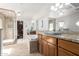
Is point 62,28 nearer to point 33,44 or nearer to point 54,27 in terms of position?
point 54,27

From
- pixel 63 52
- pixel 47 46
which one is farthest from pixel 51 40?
pixel 63 52

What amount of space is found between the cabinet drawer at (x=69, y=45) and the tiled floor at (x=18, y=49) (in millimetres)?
534

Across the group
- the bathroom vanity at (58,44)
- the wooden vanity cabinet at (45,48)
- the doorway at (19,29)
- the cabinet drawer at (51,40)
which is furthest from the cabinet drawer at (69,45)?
the doorway at (19,29)

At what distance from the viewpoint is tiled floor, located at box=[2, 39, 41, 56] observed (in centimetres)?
213

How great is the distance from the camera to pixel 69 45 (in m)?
1.96

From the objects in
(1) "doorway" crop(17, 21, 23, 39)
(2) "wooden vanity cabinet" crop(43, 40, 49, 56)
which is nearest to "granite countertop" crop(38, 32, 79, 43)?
(2) "wooden vanity cabinet" crop(43, 40, 49, 56)

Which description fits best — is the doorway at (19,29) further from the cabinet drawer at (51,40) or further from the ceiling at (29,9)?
the cabinet drawer at (51,40)

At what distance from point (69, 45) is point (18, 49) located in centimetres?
89

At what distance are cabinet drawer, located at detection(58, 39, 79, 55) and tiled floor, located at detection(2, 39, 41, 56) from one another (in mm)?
534

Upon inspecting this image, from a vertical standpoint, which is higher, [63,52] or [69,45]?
[69,45]

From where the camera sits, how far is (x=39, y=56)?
7.22ft

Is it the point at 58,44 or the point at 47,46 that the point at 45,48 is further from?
the point at 58,44

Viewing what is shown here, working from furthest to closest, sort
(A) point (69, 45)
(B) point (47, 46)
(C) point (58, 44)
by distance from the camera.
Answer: (B) point (47, 46) → (C) point (58, 44) → (A) point (69, 45)

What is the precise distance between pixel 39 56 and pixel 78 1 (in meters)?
1.19
